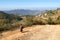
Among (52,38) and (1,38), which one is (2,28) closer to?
(1,38)

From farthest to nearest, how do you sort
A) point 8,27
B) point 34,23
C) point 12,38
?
point 34,23 → point 8,27 → point 12,38

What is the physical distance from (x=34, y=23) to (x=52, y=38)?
349 inches

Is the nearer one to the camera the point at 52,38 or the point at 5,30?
the point at 52,38

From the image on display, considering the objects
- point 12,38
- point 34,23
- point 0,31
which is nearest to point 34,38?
point 12,38

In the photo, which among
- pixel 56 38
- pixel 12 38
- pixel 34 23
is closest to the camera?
pixel 12 38

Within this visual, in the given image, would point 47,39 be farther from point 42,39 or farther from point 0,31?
point 0,31

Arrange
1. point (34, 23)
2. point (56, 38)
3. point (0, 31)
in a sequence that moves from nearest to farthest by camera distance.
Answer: point (56, 38)
point (0, 31)
point (34, 23)

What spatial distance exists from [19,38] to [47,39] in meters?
2.53

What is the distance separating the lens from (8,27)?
66.1 ft

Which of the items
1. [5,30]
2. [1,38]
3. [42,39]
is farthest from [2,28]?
[42,39]

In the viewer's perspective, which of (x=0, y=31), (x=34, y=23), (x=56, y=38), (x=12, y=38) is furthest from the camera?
(x=34, y=23)

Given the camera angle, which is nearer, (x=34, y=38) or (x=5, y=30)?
(x=34, y=38)

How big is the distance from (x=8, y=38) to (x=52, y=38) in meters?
4.07

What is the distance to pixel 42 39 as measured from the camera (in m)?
15.7
